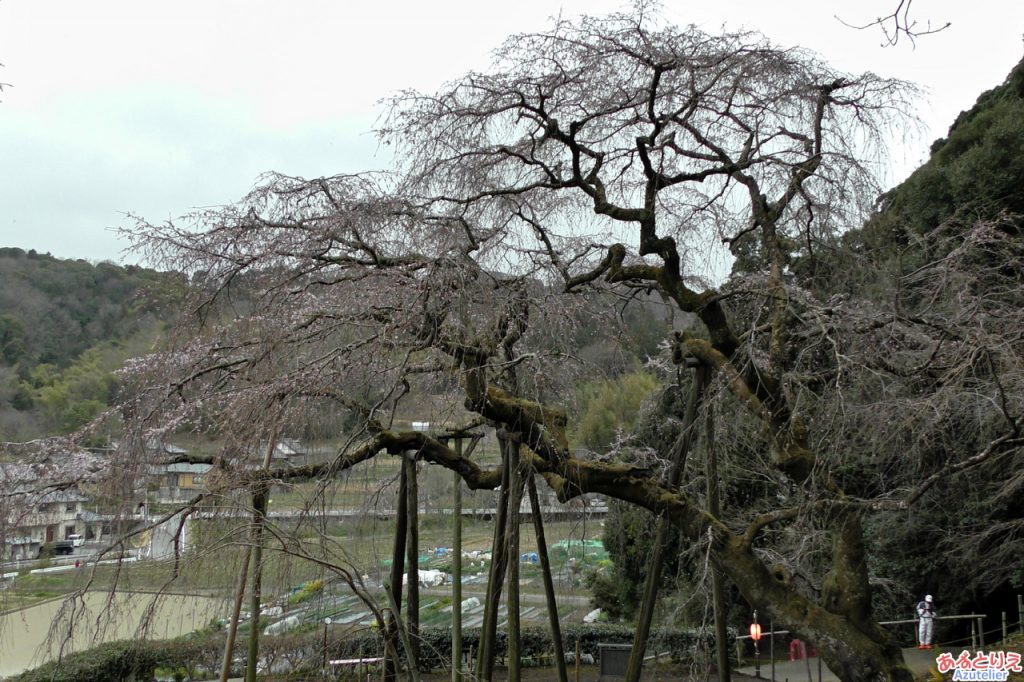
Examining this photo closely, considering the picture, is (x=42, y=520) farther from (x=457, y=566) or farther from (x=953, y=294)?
(x=953, y=294)

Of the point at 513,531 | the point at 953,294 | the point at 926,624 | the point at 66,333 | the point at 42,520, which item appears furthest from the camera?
the point at 66,333

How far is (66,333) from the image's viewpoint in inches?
474

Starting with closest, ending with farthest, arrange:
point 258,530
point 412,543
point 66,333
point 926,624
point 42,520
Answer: point 258,530 → point 42,520 → point 412,543 → point 926,624 → point 66,333

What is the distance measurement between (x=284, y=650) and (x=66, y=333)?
801 centimetres

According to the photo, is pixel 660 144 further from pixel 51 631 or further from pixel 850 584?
pixel 51 631

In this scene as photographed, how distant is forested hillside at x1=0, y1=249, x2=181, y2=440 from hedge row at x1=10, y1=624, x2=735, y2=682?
221 centimetres

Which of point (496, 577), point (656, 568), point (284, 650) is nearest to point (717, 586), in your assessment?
point (656, 568)

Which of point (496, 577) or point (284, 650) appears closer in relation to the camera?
point (496, 577)

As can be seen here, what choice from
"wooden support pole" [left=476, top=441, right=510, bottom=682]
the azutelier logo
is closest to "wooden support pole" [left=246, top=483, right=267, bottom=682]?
"wooden support pole" [left=476, top=441, right=510, bottom=682]

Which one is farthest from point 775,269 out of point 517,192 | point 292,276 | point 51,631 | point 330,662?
point 51,631

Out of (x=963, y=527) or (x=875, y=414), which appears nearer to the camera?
(x=875, y=414)

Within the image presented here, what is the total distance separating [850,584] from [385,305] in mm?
3229

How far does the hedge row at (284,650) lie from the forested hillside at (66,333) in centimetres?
221

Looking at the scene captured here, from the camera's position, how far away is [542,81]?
15.9 feet
